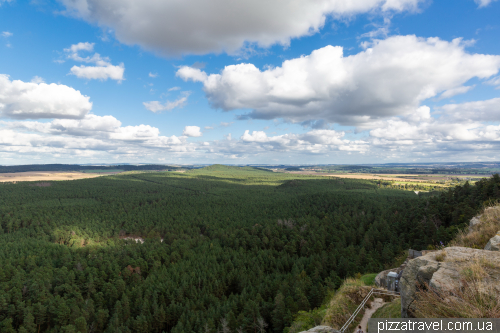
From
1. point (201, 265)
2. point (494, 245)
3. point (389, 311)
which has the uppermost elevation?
point (494, 245)

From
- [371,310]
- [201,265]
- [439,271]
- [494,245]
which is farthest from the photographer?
[201,265]

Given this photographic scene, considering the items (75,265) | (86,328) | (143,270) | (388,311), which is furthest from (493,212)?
(75,265)

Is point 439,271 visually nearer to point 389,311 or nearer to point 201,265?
point 389,311

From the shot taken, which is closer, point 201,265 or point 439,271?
point 439,271

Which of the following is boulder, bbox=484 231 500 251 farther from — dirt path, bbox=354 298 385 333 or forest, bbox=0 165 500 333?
forest, bbox=0 165 500 333

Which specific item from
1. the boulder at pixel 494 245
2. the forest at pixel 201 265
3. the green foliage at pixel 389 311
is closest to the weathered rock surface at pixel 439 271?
the boulder at pixel 494 245

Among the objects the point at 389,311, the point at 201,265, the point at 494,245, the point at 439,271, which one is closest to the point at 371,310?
the point at 389,311

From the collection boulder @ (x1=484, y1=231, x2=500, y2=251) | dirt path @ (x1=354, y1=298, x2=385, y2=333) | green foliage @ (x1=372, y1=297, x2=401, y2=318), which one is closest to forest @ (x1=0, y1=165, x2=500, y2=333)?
dirt path @ (x1=354, y1=298, x2=385, y2=333)

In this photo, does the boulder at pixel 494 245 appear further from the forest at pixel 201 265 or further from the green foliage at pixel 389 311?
the forest at pixel 201 265

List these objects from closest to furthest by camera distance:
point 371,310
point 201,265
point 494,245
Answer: point 494,245
point 371,310
point 201,265

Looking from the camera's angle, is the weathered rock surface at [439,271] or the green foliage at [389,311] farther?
the green foliage at [389,311]
